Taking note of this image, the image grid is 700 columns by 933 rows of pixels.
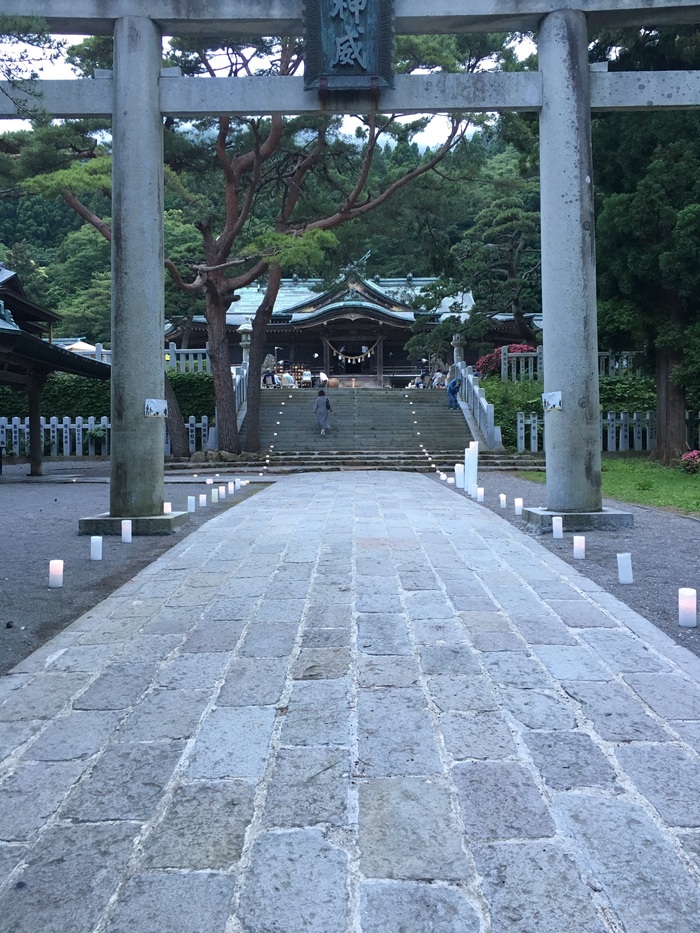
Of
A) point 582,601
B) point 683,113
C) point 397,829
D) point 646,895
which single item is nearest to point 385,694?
point 397,829

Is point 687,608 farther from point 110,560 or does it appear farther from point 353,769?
point 110,560

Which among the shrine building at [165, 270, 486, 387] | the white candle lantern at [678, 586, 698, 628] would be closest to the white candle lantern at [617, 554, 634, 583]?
the white candle lantern at [678, 586, 698, 628]

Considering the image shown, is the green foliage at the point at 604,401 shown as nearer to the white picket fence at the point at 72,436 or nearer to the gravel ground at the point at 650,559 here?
the white picket fence at the point at 72,436

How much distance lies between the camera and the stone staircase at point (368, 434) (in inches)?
741

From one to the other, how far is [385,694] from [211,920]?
4.89 feet

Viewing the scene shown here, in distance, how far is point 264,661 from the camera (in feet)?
11.9

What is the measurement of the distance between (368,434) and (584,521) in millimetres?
14699

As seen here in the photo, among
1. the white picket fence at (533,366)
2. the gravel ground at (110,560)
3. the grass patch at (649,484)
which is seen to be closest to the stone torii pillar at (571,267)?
the gravel ground at (110,560)

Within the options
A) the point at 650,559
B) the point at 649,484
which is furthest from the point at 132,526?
the point at 649,484

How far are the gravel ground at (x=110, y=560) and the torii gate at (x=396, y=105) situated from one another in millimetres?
869

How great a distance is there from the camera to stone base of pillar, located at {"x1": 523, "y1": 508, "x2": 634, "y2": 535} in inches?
312

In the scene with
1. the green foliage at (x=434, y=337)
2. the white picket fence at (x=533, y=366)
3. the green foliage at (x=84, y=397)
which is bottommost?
the green foliage at (x=84, y=397)

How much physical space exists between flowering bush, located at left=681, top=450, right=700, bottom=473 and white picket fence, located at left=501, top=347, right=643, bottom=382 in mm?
5907

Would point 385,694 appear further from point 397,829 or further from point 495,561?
point 495,561
